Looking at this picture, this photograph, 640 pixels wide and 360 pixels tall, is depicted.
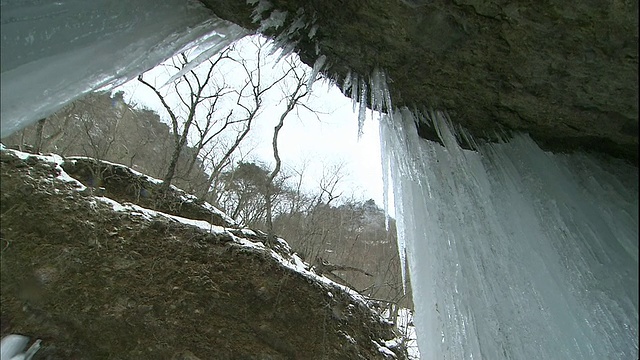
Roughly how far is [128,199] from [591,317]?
5794mm

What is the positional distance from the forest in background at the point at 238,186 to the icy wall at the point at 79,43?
6.06 meters

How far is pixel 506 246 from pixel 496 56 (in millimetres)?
1096

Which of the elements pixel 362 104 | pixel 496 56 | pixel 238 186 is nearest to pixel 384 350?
pixel 362 104

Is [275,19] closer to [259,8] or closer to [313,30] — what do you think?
[259,8]

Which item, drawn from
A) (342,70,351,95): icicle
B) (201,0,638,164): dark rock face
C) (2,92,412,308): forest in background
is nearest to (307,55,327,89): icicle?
(201,0,638,164): dark rock face

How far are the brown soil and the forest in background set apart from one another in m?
3.06

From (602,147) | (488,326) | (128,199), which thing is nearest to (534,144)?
(602,147)

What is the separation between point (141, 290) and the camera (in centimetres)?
434

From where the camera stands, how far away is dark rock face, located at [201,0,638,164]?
1.62 m

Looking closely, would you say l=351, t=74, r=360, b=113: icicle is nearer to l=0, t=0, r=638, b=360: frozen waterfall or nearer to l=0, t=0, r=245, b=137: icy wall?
l=0, t=0, r=638, b=360: frozen waterfall

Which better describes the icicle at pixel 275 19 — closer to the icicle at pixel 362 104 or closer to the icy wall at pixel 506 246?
the icicle at pixel 362 104

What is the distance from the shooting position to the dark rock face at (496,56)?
1625 mm

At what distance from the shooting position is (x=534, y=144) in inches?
93.5

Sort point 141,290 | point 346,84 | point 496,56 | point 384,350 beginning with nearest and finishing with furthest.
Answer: point 496,56 < point 346,84 < point 141,290 < point 384,350
